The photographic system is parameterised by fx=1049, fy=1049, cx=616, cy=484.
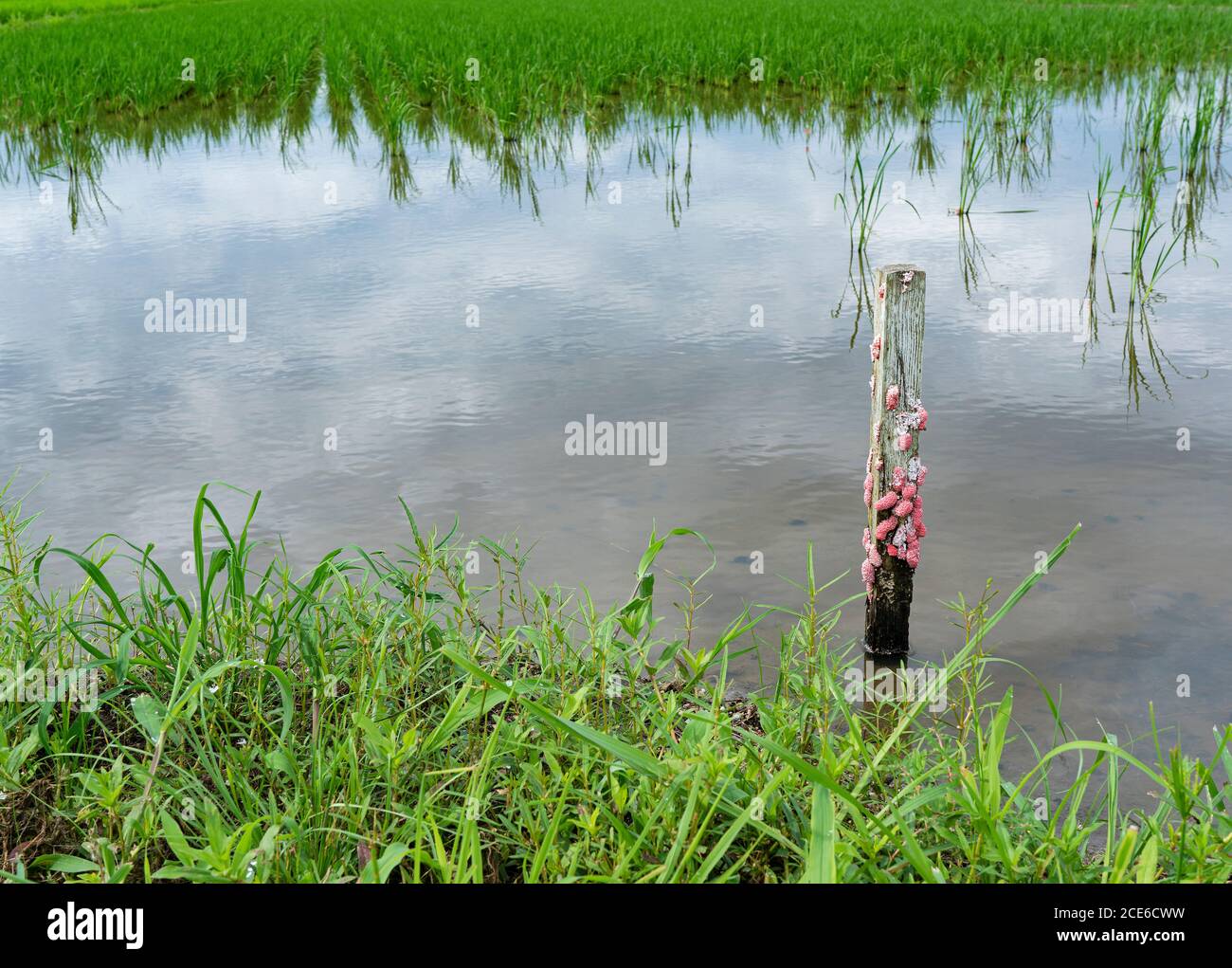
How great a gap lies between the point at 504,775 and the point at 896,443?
1.61 meters

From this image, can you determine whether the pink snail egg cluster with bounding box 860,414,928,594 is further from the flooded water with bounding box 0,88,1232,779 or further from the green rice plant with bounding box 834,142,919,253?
the green rice plant with bounding box 834,142,919,253

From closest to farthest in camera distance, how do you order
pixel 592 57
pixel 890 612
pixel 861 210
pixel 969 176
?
pixel 890 612
pixel 861 210
pixel 969 176
pixel 592 57

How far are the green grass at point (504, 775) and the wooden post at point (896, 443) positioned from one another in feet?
1.35

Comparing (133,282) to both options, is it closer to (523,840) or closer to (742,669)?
(742,669)

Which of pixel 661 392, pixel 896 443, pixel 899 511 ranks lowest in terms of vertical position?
pixel 661 392

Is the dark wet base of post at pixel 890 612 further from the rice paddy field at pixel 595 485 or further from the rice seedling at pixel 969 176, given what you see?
the rice seedling at pixel 969 176

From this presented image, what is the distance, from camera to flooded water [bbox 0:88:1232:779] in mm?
4035

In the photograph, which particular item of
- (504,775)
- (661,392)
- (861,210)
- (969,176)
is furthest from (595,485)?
(969,176)

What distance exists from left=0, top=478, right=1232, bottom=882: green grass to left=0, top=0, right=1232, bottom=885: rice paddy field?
19mm

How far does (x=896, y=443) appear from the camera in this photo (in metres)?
3.33

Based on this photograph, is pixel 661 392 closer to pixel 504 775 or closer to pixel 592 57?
pixel 504 775

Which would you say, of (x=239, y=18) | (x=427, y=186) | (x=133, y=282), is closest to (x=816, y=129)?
(x=427, y=186)

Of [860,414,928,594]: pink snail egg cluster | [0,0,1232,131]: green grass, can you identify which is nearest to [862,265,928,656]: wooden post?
[860,414,928,594]: pink snail egg cluster

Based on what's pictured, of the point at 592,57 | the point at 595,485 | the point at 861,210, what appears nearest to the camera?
the point at 595,485
